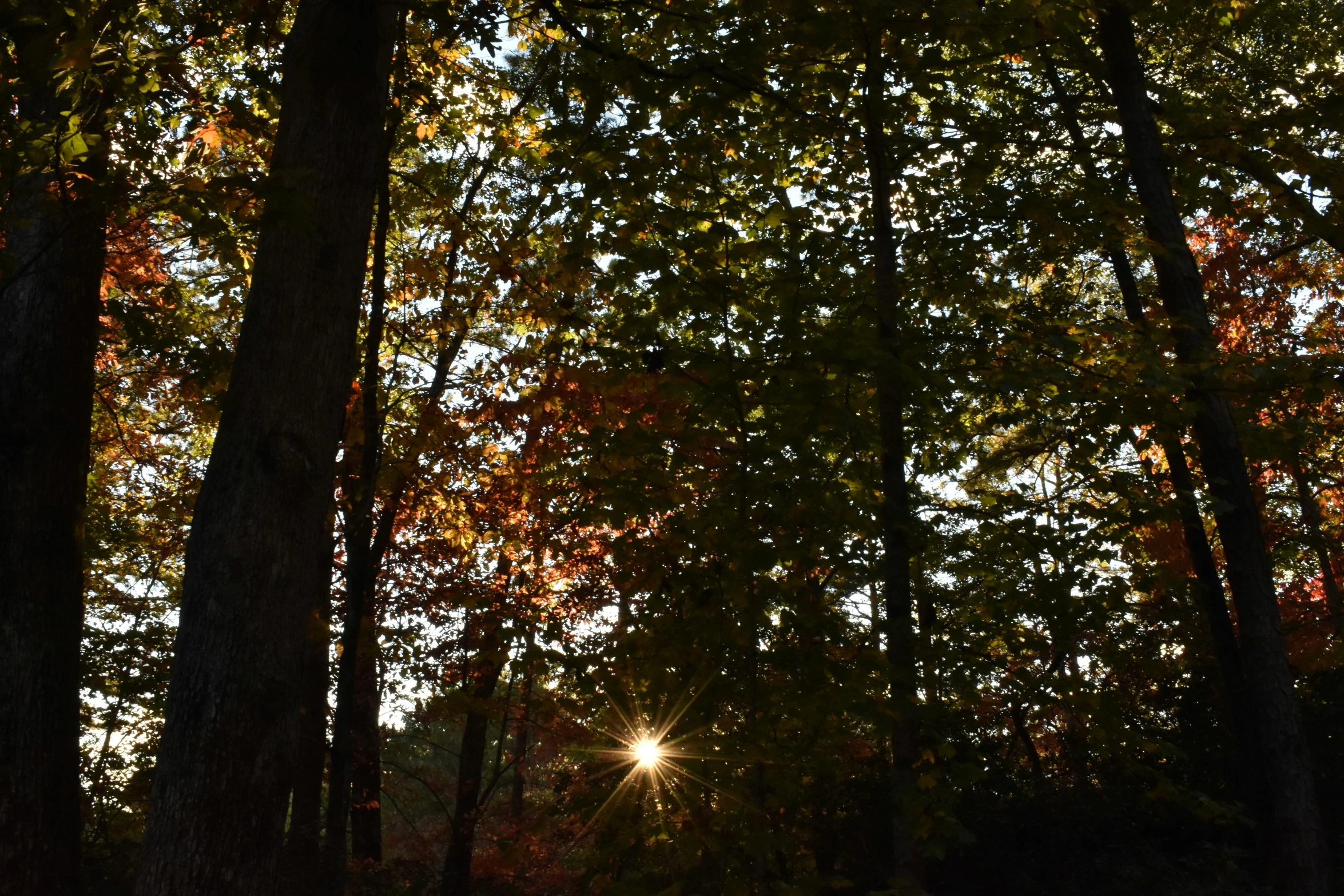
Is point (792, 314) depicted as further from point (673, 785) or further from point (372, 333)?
point (372, 333)

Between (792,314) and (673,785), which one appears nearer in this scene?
(673,785)

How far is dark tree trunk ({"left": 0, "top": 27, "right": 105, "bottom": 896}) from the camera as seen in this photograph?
4.89 m

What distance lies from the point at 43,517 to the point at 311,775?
3531 millimetres

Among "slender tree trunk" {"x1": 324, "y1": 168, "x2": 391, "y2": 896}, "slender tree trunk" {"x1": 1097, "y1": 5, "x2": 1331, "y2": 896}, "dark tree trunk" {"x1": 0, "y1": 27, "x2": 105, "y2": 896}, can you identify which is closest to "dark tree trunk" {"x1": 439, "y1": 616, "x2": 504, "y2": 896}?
"slender tree trunk" {"x1": 324, "y1": 168, "x2": 391, "y2": 896}

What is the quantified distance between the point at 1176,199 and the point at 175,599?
18.1 m

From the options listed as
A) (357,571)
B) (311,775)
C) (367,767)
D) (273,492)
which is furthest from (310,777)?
(367,767)

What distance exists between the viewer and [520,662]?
4961mm

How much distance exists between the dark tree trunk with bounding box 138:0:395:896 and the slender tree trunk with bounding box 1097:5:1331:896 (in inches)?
199

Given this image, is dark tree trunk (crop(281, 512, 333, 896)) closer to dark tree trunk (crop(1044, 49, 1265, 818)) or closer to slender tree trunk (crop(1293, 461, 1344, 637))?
dark tree trunk (crop(1044, 49, 1265, 818))

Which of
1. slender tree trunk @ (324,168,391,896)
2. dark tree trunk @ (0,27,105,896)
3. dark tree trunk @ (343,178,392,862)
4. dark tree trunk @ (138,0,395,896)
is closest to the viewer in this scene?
dark tree trunk @ (138,0,395,896)

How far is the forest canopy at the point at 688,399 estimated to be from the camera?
3.71 metres

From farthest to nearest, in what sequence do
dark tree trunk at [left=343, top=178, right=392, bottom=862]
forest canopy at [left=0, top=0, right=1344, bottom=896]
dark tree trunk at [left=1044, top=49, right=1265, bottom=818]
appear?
dark tree trunk at [left=1044, top=49, right=1265, bottom=818] < dark tree trunk at [left=343, top=178, right=392, bottom=862] < forest canopy at [left=0, top=0, right=1344, bottom=896]

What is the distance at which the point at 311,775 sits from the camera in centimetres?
793

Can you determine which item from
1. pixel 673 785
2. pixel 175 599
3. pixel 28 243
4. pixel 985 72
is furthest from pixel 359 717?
pixel 985 72
